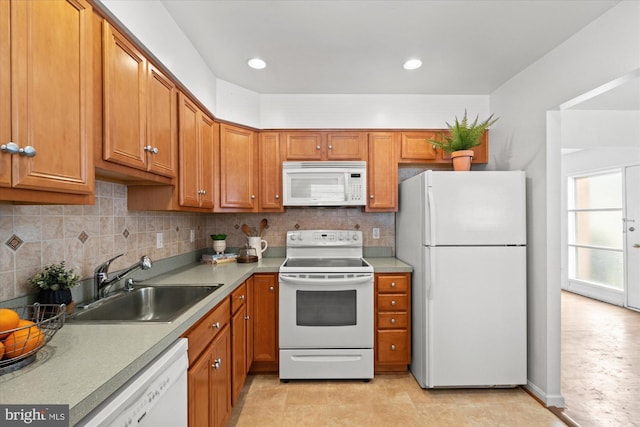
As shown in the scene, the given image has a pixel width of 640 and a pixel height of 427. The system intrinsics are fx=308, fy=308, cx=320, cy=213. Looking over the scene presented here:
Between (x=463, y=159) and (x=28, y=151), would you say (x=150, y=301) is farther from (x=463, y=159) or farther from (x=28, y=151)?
(x=463, y=159)

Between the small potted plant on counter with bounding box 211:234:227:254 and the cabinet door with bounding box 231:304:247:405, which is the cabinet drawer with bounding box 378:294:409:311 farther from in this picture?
the small potted plant on counter with bounding box 211:234:227:254

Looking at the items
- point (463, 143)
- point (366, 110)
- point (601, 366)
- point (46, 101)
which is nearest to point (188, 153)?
point (46, 101)

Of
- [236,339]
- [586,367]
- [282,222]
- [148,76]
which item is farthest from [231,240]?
[586,367]

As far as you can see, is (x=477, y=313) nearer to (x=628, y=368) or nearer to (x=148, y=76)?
(x=628, y=368)

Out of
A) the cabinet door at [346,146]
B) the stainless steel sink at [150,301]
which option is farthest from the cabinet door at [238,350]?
the cabinet door at [346,146]

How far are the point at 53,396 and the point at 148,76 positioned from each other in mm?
1445

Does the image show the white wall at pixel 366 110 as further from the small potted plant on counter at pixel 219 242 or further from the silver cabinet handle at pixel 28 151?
the silver cabinet handle at pixel 28 151

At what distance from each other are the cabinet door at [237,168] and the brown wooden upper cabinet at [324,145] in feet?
1.13

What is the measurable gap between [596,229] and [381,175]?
446cm

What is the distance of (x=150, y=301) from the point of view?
5.93ft

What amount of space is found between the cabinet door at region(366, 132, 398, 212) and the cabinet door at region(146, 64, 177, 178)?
5.62 feet

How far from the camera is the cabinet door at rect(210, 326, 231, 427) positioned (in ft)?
5.19

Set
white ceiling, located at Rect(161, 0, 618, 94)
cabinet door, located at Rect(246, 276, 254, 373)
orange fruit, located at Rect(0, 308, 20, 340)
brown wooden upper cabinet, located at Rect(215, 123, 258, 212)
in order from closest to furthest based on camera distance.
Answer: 1. orange fruit, located at Rect(0, 308, 20, 340)
2. white ceiling, located at Rect(161, 0, 618, 94)
3. cabinet door, located at Rect(246, 276, 254, 373)
4. brown wooden upper cabinet, located at Rect(215, 123, 258, 212)

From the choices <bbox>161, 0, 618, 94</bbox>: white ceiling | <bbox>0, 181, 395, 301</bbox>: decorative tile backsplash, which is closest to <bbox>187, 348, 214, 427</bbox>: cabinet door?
<bbox>0, 181, 395, 301</bbox>: decorative tile backsplash
